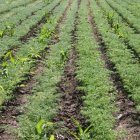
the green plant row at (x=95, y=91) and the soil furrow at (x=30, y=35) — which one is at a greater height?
the green plant row at (x=95, y=91)

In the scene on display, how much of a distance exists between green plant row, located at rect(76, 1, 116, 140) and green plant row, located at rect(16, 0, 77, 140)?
93 centimetres

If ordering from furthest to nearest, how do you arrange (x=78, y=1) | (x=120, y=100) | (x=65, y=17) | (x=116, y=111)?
(x=78, y=1) < (x=65, y=17) < (x=120, y=100) < (x=116, y=111)

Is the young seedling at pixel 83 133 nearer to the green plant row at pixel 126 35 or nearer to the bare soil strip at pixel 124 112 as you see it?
the bare soil strip at pixel 124 112

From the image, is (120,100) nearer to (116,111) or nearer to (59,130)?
(116,111)

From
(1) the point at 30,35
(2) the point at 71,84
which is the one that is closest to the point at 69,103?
(2) the point at 71,84

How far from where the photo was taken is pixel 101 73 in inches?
531

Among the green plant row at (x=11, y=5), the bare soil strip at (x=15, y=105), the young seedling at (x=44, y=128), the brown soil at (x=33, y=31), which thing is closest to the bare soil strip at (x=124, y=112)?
the young seedling at (x=44, y=128)

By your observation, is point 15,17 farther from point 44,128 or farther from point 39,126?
point 39,126

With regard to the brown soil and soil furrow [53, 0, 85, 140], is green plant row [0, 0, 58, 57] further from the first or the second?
soil furrow [53, 0, 85, 140]

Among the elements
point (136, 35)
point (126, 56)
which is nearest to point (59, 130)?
point (126, 56)

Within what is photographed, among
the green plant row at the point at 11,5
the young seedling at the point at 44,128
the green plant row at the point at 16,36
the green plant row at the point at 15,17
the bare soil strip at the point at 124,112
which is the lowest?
the green plant row at the point at 11,5

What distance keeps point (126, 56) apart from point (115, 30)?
6.38m

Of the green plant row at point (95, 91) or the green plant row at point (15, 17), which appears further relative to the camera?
the green plant row at point (15, 17)

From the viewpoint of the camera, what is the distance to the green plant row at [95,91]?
923 cm
